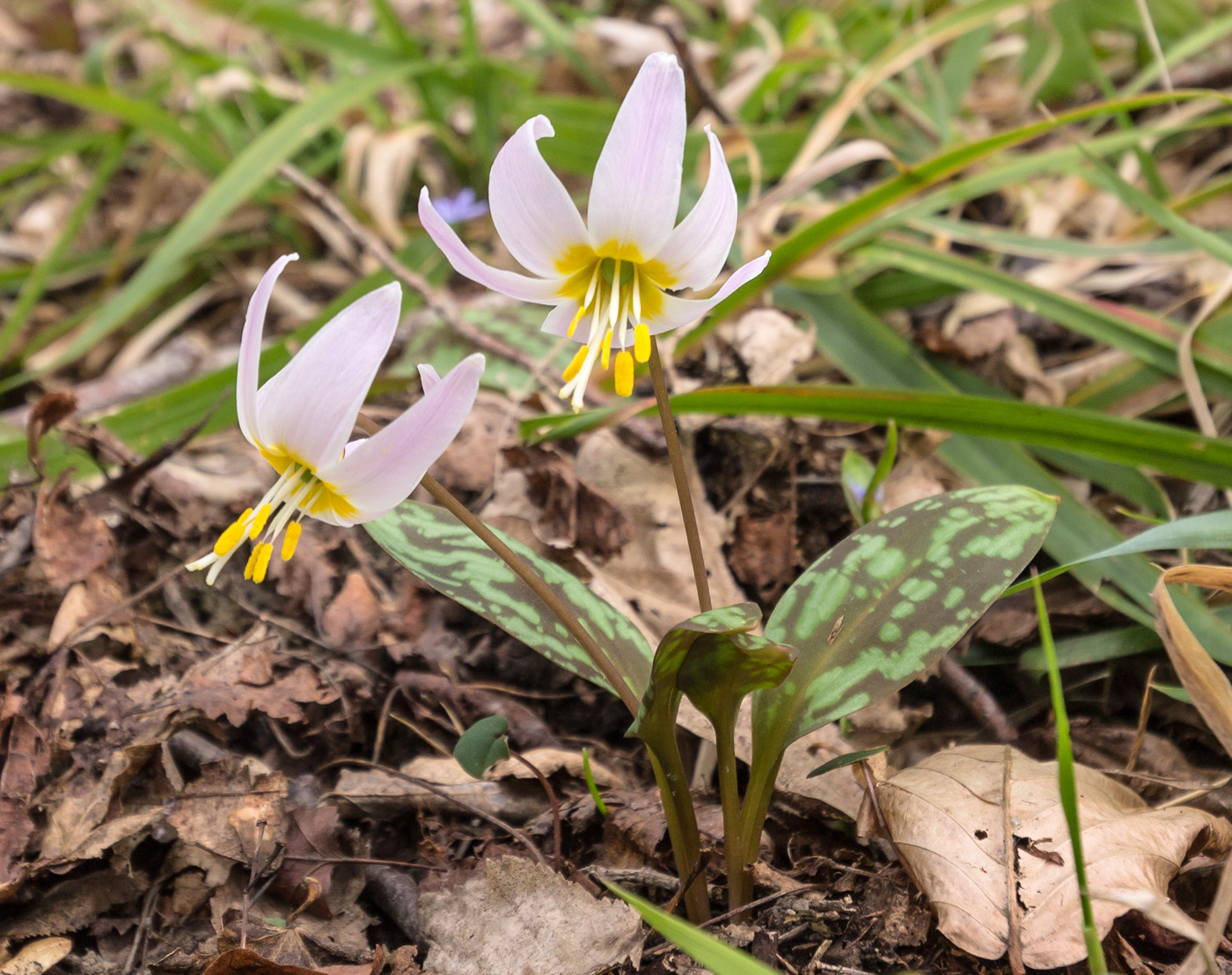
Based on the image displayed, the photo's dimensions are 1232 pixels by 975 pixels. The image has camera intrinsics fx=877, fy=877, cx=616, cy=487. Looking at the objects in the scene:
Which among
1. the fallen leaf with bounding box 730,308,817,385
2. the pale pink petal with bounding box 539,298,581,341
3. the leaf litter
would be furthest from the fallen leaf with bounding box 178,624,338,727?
the fallen leaf with bounding box 730,308,817,385

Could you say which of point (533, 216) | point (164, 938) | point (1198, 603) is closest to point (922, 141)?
point (1198, 603)

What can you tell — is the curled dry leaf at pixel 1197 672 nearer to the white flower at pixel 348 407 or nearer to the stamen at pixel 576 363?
the stamen at pixel 576 363

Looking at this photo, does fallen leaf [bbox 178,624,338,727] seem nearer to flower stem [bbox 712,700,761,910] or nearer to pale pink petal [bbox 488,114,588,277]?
flower stem [bbox 712,700,761,910]

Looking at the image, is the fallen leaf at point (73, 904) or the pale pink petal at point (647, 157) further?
the fallen leaf at point (73, 904)

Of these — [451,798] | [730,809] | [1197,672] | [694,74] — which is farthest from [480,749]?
[694,74]

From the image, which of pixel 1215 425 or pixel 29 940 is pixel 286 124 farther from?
pixel 1215 425

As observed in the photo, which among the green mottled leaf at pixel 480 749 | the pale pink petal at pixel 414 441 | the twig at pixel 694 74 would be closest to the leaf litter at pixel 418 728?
Answer: the green mottled leaf at pixel 480 749

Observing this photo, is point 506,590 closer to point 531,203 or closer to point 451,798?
point 451,798
